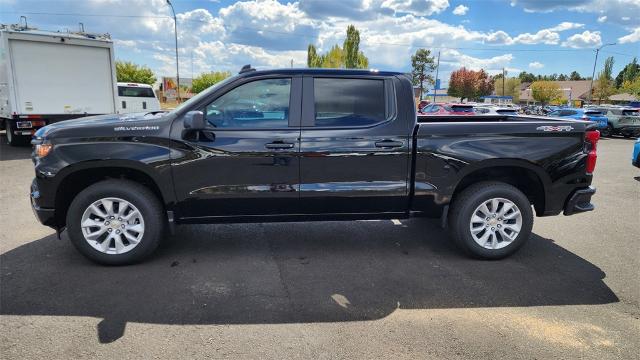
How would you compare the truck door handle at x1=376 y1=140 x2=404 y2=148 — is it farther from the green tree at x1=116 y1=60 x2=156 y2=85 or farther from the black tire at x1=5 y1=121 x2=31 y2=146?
the green tree at x1=116 y1=60 x2=156 y2=85

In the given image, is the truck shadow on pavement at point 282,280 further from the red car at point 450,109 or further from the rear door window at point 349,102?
the red car at point 450,109

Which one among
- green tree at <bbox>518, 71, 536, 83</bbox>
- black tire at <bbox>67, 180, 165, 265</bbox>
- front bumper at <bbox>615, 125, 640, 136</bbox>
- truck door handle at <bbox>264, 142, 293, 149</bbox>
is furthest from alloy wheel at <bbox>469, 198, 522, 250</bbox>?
green tree at <bbox>518, 71, 536, 83</bbox>

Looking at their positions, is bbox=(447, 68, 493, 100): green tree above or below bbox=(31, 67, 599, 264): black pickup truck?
above

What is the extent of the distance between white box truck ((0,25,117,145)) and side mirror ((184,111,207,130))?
10.0 m

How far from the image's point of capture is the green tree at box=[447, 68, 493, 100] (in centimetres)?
8662

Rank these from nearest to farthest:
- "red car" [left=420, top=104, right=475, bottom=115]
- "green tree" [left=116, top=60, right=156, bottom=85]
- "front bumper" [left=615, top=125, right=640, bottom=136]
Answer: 1. "red car" [left=420, top=104, right=475, bottom=115]
2. "front bumper" [left=615, top=125, right=640, bottom=136]
3. "green tree" [left=116, top=60, right=156, bottom=85]

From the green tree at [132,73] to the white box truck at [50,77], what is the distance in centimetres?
4801

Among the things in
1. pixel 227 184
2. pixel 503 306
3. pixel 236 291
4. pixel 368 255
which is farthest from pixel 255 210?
pixel 503 306

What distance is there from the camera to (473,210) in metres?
4.43

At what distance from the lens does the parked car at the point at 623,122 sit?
72.0ft

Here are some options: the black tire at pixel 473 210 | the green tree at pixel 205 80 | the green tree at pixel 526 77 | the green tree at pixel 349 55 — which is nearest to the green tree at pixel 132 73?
the green tree at pixel 205 80

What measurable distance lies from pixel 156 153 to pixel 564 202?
4089 mm

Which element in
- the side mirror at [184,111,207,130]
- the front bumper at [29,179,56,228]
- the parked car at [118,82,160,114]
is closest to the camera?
the side mirror at [184,111,207,130]

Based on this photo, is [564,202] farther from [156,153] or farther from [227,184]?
[156,153]
